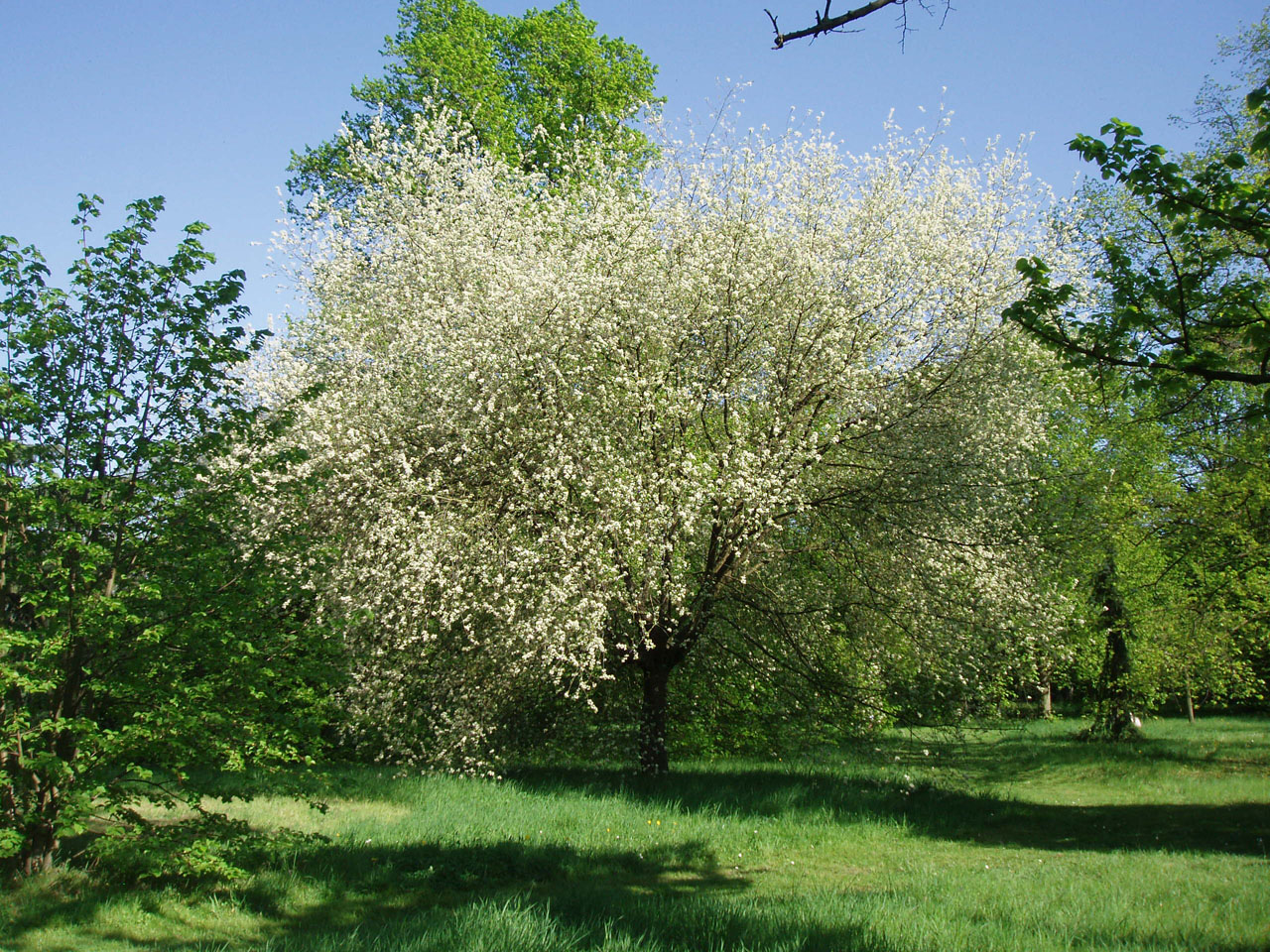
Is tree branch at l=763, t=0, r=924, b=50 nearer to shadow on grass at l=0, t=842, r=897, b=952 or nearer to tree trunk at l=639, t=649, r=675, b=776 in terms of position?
shadow on grass at l=0, t=842, r=897, b=952

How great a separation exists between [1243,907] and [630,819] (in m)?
5.68

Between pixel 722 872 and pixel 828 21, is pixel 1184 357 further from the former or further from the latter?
pixel 722 872

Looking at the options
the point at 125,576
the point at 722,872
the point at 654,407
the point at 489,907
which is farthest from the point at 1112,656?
the point at 125,576

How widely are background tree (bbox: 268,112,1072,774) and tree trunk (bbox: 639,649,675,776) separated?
0.04m

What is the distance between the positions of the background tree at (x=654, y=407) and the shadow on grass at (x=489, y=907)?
8.15 feet

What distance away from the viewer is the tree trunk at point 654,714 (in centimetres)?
1288

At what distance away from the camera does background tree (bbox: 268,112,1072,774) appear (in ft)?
35.7

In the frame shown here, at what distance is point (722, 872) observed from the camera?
8836mm

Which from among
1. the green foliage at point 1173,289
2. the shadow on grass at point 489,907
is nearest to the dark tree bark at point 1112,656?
the green foliage at point 1173,289

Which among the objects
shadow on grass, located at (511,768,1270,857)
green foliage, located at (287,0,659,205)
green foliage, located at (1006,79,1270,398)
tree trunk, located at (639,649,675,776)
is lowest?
shadow on grass, located at (511,768,1270,857)

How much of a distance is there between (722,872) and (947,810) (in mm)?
4463

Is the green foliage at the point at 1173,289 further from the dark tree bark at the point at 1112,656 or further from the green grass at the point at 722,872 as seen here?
the dark tree bark at the point at 1112,656

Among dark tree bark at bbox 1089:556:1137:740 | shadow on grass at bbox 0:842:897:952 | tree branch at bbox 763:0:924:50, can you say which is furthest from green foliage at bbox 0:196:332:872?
dark tree bark at bbox 1089:556:1137:740

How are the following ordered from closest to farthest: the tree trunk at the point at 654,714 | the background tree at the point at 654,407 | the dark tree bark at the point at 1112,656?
the background tree at the point at 654,407 → the tree trunk at the point at 654,714 → the dark tree bark at the point at 1112,656
